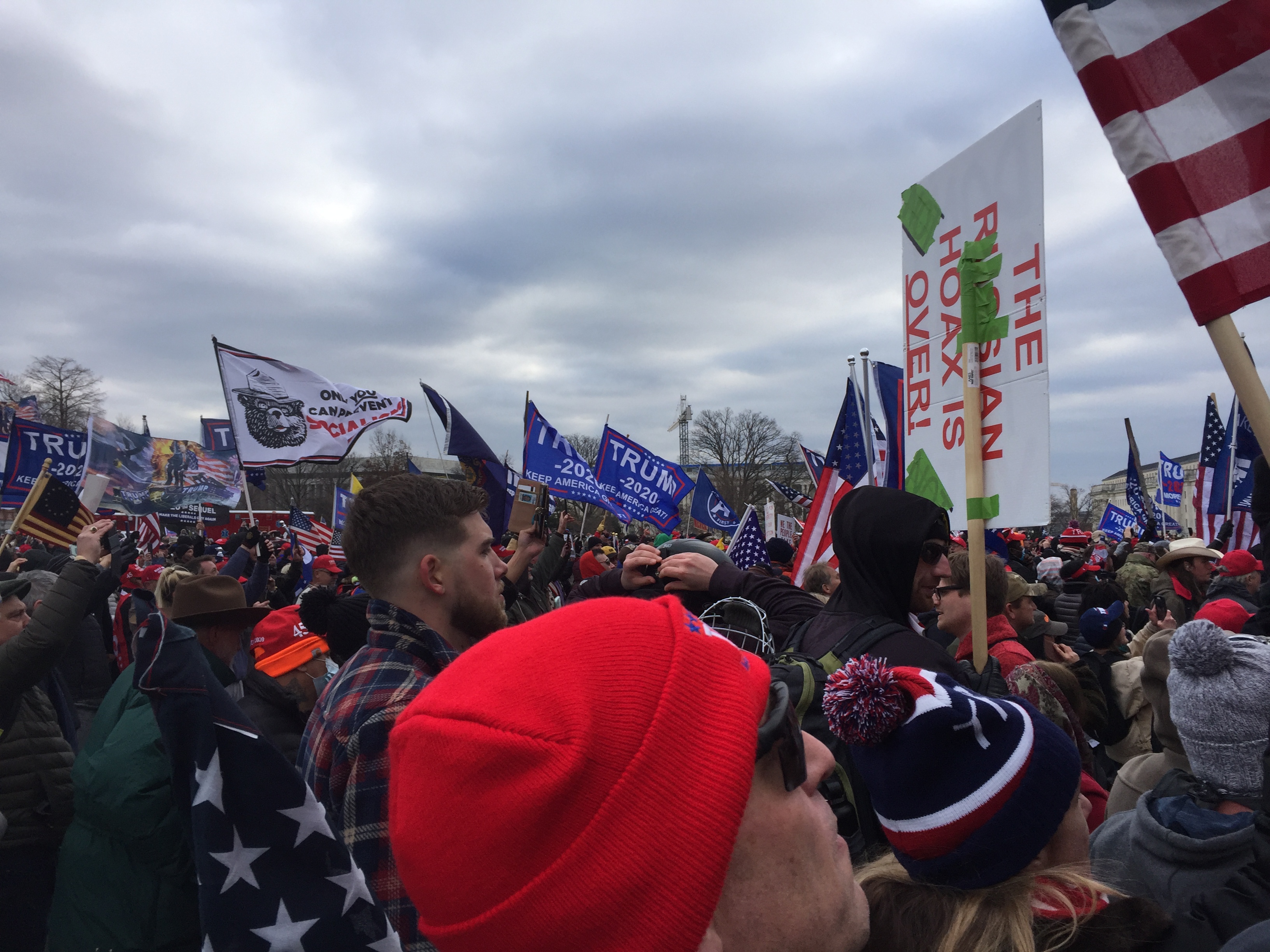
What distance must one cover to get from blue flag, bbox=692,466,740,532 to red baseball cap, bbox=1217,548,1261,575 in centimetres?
945

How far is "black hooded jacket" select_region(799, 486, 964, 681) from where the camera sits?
8.86ft

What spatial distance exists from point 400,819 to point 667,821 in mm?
357

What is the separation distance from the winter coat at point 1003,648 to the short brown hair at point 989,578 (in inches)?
2.4

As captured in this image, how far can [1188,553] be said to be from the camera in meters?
7.03

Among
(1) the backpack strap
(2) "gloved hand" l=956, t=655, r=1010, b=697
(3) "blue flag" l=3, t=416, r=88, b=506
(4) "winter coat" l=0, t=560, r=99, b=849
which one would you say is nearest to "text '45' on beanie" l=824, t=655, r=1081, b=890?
(1) the backpack strap

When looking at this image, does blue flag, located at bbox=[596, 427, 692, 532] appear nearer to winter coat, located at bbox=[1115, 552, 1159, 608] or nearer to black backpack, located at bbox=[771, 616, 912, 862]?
winter coat, located at bbox=[1115, 552, 1159, 608]

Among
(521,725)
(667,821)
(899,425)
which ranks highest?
(899,425)

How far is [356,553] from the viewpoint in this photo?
281cm

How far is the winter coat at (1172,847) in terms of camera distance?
6.49ft

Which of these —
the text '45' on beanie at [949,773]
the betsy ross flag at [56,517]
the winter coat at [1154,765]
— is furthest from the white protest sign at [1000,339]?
the betsy ross flag at [56,517]

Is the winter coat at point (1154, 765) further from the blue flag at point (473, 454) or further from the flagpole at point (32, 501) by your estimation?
the flagpole at point (32, 501)

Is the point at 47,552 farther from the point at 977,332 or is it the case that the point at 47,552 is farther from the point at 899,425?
the point at 977,332

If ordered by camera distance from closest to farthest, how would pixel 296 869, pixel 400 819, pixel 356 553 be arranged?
1. pixel 400 819
2. pixel 296 869
3. pixel 356 553

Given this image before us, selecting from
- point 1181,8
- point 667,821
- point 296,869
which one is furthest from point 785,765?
point 1181,8
